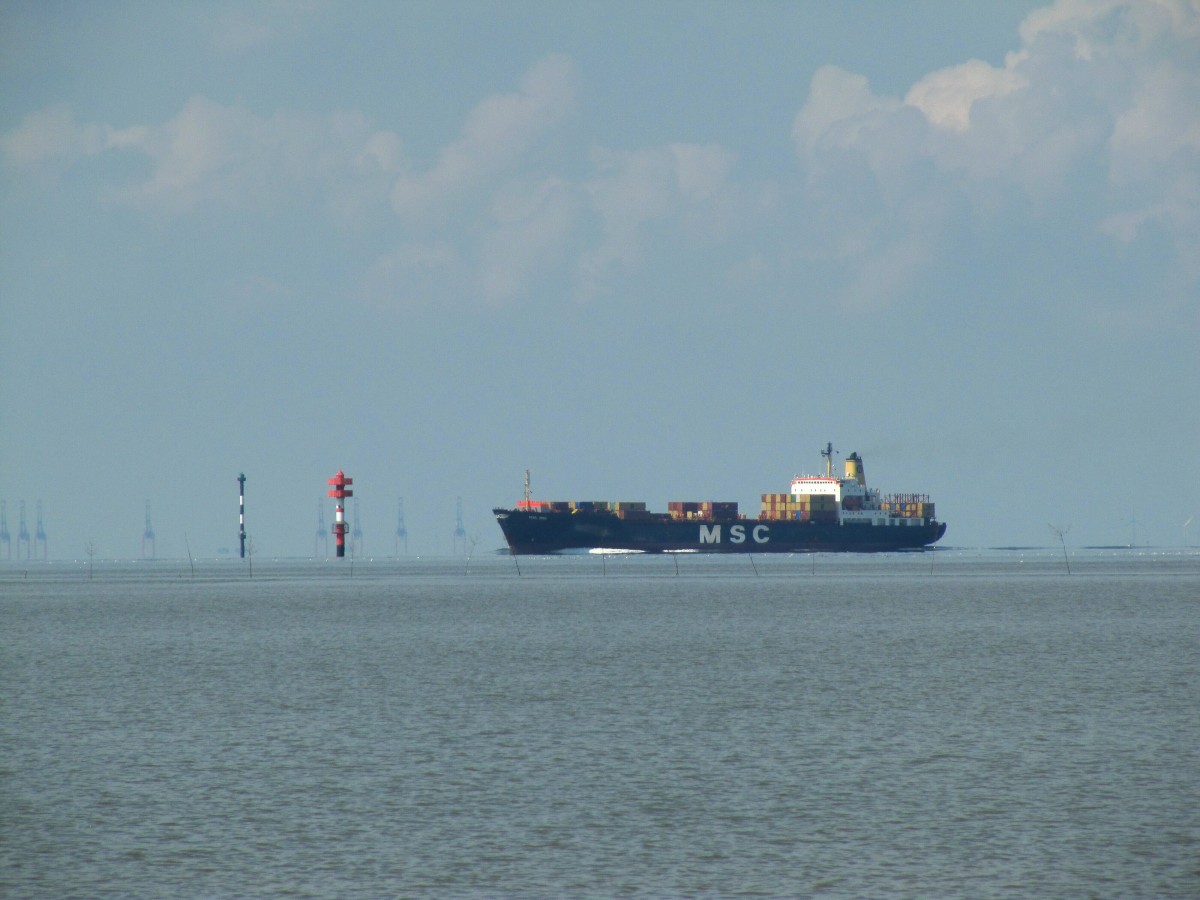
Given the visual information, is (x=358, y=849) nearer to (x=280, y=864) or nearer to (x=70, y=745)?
(x=280, y=864)

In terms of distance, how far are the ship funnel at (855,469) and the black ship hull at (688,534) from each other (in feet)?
27.9

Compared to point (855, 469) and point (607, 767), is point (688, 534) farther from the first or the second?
point (607, 767)

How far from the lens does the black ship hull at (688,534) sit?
17388 centimetres

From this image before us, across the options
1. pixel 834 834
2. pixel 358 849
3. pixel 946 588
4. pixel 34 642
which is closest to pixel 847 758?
pixel 834 834

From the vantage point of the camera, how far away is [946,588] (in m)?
114

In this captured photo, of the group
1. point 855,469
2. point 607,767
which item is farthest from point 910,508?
point 607,767

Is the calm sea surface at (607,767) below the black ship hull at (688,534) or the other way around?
below

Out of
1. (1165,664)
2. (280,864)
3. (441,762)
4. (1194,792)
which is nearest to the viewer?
(280,864)

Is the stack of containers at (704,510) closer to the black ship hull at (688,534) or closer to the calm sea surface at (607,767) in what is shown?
the black ship hull at (688,534)

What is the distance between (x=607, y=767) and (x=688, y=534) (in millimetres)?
153876

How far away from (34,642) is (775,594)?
5266cm

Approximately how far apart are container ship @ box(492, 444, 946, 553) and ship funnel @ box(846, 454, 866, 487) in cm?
157

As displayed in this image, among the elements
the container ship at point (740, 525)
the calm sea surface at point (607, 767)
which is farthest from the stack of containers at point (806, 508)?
the calm sea surface at point (607, 767)

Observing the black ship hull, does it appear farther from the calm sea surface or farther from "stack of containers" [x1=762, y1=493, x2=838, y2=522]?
the calm sea surface
